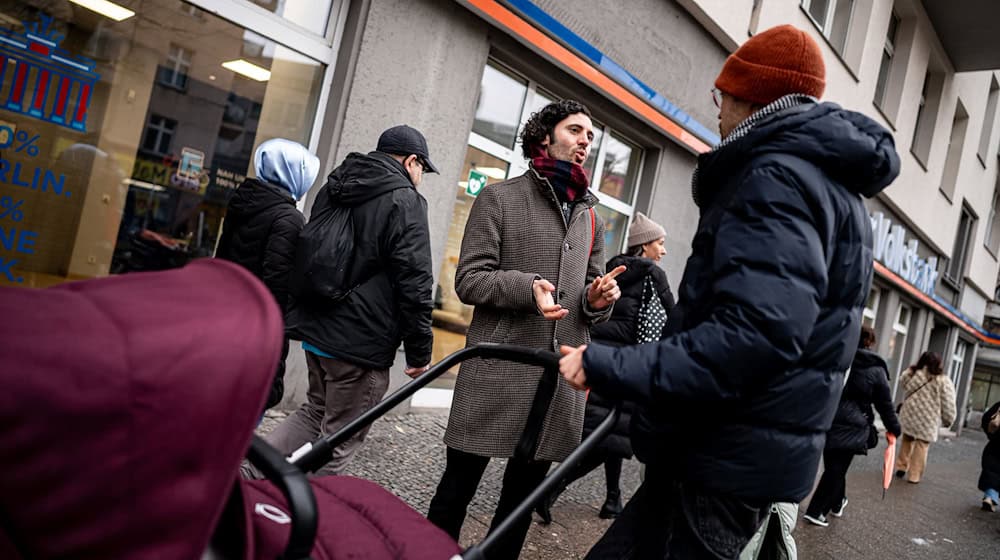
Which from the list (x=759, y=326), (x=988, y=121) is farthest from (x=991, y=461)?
(x=988, y=121)

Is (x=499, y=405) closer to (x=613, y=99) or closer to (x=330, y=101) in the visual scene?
(x=330, y=101)

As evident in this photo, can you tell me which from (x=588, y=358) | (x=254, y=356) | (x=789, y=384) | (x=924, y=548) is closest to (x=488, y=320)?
(x=588, y=358)

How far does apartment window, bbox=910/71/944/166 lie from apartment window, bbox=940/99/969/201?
254 centimetres

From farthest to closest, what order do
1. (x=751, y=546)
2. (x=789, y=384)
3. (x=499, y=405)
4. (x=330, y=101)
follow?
(x=330, y=101)
(x=499, y=405)
(x=751, y=546)
(x=789, y=384)

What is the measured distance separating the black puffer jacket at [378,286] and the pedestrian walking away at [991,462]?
8.23 meters

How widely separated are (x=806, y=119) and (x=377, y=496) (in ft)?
4.57

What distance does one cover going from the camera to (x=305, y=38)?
5.53 meters

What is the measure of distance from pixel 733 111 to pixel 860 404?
5.14 metres

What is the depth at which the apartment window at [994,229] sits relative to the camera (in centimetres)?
2564

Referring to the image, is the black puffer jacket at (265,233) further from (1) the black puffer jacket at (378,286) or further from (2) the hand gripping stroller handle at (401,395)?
(2) the hand gripping stroller handle at (401,395)

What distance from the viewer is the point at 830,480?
606cm

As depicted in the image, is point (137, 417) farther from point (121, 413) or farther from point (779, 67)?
point (779, 67)

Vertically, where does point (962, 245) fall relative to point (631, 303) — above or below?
above

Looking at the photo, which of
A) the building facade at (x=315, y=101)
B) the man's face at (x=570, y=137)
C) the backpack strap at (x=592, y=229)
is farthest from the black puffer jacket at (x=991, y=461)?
the man's face at (x=570, y=137)
